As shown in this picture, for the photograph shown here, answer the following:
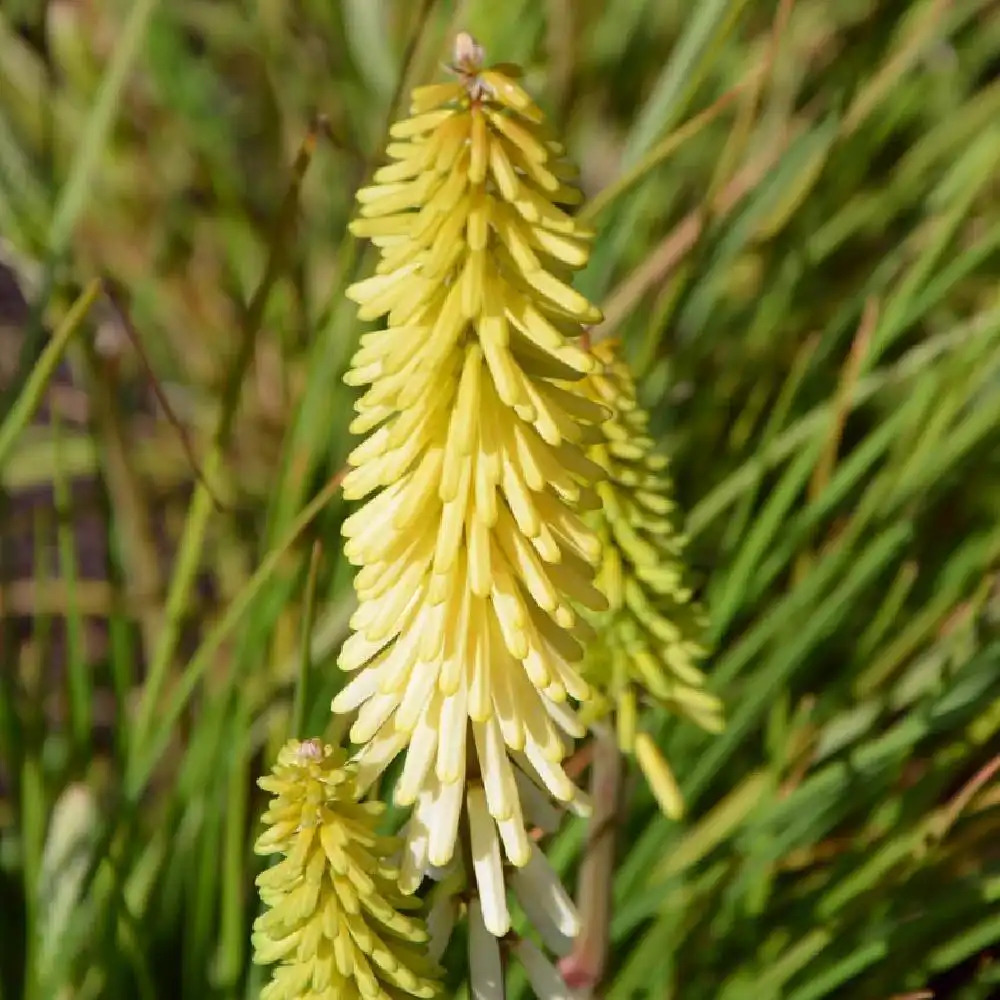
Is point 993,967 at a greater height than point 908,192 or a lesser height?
lesser

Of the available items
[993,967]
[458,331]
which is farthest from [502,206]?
[993,967]

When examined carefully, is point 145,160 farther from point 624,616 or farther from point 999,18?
point 624,616

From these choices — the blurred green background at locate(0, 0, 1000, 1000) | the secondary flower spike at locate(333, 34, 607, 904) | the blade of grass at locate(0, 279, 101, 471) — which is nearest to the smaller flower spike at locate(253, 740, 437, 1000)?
the secondary flower spike at locate(333, 34, 607, 904)

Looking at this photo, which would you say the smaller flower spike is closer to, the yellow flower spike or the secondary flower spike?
the secondary flower spike

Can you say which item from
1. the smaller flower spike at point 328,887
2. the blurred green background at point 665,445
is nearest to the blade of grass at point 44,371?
the blurred green background at point 665,445

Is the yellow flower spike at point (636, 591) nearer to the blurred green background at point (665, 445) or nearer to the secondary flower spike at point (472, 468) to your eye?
the secondary flower spike at point (472, 468)
